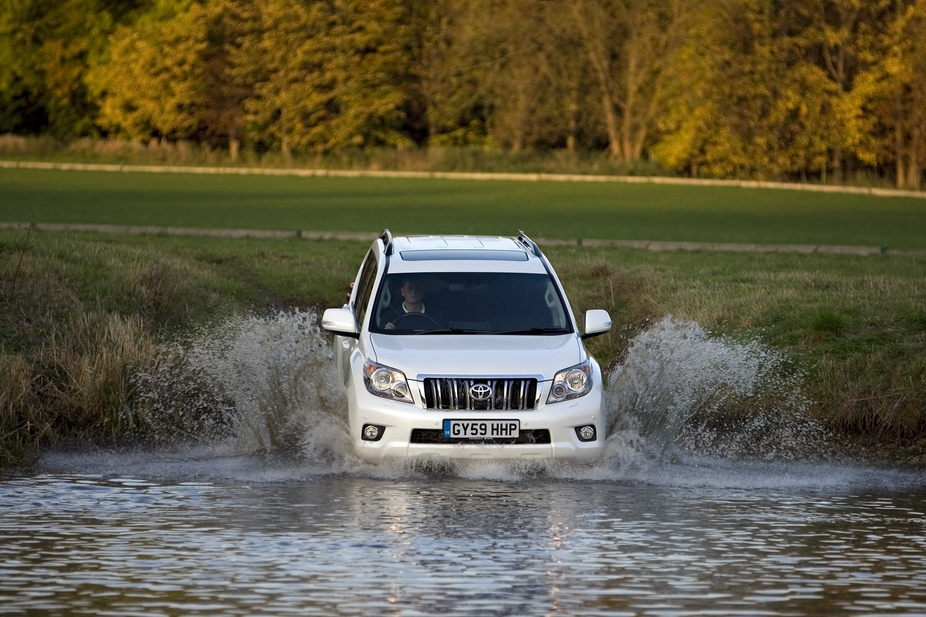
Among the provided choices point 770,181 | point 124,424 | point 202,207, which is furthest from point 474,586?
point 770,181

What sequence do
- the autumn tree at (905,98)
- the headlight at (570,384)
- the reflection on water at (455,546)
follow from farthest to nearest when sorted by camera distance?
the autumn tree at (905,98) → the headlight at (570,384) → the reflection on water at (455,546)

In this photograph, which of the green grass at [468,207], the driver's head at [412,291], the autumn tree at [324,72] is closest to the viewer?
the driver's head at [412,291]

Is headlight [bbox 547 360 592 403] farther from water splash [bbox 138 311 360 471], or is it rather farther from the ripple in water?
water splash [bbox 138 311 360 471]

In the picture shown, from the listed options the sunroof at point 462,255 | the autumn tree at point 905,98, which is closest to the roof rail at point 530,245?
the sunroof at point 462,255

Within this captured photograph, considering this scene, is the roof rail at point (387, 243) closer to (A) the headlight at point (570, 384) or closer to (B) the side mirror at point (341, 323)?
(B) the side mirror at point (341, 323)

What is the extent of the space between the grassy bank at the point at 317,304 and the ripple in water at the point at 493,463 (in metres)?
0.37

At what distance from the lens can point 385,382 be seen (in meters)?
12.1

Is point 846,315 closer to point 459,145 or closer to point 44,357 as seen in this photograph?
point 44,357

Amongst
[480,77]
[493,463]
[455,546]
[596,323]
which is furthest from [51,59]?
[455,546]

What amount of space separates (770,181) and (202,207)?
1390 inches

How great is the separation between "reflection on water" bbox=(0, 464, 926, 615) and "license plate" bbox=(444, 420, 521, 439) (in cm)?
38

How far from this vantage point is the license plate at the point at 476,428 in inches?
465

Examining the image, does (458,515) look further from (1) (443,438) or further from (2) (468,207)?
(2) (468,207)

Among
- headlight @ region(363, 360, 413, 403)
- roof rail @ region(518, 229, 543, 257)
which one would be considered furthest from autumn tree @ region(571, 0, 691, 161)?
headlight @ region(363, 360, 413, 403)
